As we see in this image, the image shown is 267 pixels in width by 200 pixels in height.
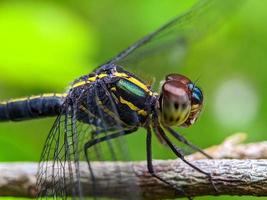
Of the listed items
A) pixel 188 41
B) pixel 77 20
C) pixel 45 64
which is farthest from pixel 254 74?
pixel 45 64

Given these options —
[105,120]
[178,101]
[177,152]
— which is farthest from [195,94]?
[105,120]

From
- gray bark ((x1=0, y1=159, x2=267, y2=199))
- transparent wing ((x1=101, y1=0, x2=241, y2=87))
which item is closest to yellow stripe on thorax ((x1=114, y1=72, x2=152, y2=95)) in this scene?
gray bark ((x1=0, y1=159, x2=267, y2=199))

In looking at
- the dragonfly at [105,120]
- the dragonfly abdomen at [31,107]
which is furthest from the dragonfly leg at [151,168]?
the dragonfly abdomen at [31,107]

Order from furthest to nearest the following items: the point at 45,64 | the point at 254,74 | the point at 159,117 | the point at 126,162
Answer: the point at 254,74 < the point at 45,64 < the point at 159,117 < the point at 126,162

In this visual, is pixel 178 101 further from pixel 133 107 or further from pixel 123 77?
pixel 123 77

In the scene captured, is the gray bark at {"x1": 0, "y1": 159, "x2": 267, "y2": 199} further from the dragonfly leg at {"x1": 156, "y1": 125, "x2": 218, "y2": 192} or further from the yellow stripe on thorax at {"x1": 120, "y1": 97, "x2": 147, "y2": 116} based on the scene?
the yellow stripe on thorax at {"x1": 120, "y1": 97, "x2": 147, "y2": 116}

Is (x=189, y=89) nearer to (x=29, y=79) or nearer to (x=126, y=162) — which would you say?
(x=126, y=162)
